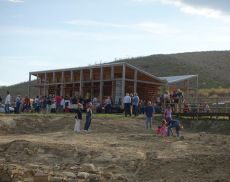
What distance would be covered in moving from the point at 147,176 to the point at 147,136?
8.19 metres

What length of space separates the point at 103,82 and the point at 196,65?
48.3 meters

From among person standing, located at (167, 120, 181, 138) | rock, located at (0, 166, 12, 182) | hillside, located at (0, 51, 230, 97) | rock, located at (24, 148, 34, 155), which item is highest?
hillside, located at (0, 51, 230, 97)

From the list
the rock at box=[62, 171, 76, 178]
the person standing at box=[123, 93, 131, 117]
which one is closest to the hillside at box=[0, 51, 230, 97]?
the person standing at box=[123, 93, 131, 117]

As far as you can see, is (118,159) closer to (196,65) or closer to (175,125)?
(175,125)

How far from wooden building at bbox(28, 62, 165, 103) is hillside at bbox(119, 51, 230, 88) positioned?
2917 centimetres

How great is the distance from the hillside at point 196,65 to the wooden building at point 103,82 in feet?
95.7

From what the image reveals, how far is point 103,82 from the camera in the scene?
41.0m

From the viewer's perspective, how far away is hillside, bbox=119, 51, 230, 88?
252ft

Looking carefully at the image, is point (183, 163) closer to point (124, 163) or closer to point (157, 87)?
point (124, 163)

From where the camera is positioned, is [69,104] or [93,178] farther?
[69,104]

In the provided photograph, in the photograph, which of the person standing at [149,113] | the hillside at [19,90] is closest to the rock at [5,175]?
the person standing at [149,113]

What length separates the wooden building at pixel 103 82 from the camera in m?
39.7

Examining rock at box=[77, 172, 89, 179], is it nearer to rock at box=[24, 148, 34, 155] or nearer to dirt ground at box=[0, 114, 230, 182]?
dirt ground at box=[0, 114, 230, 182]

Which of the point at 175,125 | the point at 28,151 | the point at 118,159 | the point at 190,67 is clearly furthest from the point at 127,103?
the point at 190,67
